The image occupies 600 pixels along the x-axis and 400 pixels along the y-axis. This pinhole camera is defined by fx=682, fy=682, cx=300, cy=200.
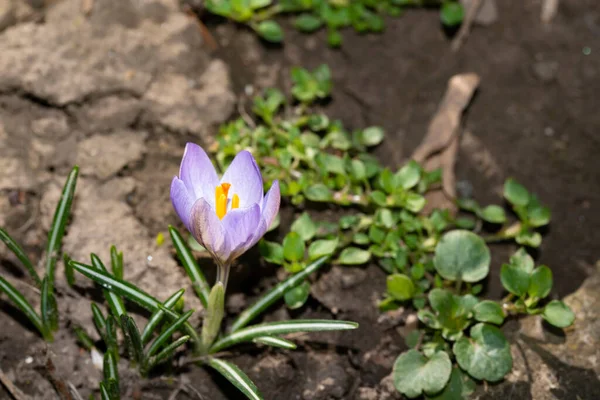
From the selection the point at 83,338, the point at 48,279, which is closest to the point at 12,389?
the point at 83,338

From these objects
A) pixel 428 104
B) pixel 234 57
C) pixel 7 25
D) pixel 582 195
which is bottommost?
pixel 582 195

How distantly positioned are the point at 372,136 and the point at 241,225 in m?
1.35

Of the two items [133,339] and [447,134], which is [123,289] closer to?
[133,339]

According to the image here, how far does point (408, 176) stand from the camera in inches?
112

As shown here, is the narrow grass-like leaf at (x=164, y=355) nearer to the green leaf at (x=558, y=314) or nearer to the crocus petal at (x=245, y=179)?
the crocus petal at (x=245, y=179)

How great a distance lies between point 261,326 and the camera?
228 centimetres

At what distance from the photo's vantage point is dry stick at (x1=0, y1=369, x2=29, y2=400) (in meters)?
2.30

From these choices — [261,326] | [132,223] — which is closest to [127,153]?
[132,223]

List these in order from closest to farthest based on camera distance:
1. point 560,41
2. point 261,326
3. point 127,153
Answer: point 261,326
point 127,153
point 560,41

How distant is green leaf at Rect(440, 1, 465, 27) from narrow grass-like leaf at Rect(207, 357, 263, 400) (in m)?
2.23

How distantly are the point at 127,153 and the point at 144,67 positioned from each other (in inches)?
19.7

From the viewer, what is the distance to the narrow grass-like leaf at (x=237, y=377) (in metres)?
2.06

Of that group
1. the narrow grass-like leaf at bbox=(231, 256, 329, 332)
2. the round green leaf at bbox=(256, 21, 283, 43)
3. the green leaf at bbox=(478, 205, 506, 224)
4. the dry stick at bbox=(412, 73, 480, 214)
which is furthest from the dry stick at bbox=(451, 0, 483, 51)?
the narrow grass-like leaf at bbox=(231, 256, 329, 332)

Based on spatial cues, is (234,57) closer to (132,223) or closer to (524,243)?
(132,223)
